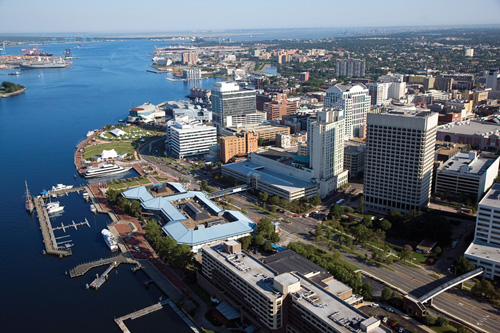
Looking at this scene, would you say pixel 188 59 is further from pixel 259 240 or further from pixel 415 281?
pixel 415 281

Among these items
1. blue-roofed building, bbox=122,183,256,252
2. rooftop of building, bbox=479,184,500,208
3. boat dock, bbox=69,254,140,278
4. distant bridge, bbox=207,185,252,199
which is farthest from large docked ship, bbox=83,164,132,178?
rooftop of building, bbox=479,184,500,208

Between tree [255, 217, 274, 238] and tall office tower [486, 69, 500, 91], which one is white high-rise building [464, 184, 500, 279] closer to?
tree [255, 217, 274, 238]

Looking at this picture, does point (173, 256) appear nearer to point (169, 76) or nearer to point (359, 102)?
point (359, 102)

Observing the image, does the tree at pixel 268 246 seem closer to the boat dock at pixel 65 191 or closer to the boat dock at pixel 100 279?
the boat dock at pixel 100 279

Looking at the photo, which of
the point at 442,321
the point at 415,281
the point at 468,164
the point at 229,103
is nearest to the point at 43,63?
the point at 229,103

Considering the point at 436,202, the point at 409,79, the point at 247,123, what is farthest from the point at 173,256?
the point at 409,79

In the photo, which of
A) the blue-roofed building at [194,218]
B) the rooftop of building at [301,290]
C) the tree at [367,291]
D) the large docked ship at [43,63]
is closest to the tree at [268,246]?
the blue-roofed building at [194,218]

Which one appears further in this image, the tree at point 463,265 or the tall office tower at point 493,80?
the tall office tower at point 493,80
